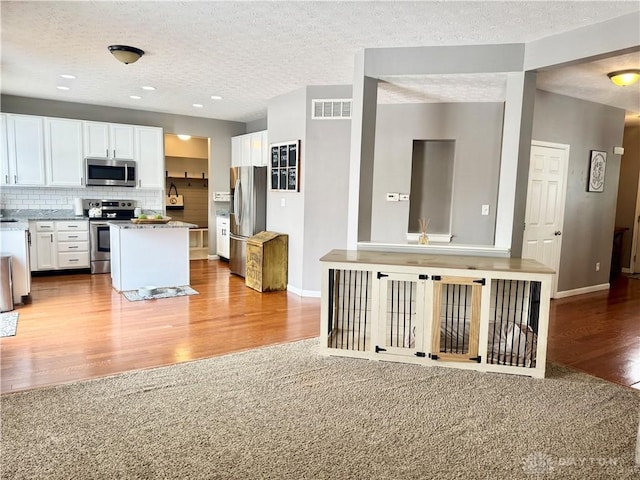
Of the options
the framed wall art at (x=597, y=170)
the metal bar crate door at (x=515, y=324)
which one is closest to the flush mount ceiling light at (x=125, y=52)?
the metal bar crate door at (x=515, y=324)

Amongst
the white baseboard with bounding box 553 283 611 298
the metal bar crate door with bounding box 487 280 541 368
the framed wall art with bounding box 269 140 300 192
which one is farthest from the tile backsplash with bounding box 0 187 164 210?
the white baseboard with bounding box 553 283 611 298

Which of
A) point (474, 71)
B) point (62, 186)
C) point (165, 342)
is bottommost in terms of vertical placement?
point (165, 342)

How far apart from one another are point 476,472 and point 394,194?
11.9 feet

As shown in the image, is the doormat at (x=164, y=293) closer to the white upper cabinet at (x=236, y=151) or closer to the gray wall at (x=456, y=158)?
the gray wall at (x=456, y=158)

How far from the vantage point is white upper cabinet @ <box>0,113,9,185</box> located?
5879 mm

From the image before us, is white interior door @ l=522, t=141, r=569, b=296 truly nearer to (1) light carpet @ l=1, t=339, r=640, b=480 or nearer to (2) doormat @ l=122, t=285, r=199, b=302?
(1) light carpet @ l=1, t=339, r=640, b=480

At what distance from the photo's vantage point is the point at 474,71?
3643 mm

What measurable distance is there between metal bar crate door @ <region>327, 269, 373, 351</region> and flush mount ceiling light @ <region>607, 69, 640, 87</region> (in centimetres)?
305

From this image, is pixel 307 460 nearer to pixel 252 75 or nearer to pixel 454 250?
pixel 454 250

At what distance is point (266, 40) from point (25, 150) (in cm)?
448

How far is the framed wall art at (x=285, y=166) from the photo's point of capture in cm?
538

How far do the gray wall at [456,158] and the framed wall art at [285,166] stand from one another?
992 mm

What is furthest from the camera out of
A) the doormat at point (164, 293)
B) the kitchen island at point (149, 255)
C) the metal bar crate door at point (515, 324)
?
the kitchen island at point (149, 255)

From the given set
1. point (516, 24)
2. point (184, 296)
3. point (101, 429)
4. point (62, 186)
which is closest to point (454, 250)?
point (516, 24)
